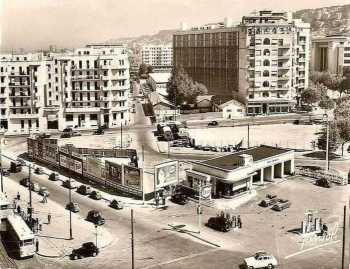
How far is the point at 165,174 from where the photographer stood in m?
54.3

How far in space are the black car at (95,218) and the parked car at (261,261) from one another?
46.7ft

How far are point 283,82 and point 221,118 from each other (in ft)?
49.1

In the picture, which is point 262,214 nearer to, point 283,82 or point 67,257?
point 67,257

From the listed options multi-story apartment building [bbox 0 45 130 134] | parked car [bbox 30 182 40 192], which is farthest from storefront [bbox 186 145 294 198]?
multi-story apartment building [bbox 0 45 130 134]

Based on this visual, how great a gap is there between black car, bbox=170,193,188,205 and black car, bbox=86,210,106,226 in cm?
823

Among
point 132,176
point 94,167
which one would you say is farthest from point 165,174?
point 94,167

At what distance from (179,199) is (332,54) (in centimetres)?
11345

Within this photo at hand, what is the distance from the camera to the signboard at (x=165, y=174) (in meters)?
53.3

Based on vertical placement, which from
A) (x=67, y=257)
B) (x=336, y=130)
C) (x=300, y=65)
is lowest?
(x=67, y=257)

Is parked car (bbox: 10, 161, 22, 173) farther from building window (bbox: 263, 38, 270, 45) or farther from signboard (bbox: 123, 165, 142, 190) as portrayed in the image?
building window (bbox: 263, 38, 270, 45)

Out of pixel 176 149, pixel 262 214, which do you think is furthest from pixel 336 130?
pixel 262 214

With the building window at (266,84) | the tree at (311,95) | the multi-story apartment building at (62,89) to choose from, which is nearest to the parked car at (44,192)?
the multi-story apartment building at (62,89)

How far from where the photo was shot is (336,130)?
70.4m

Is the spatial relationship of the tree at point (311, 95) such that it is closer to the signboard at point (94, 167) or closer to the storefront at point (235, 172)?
the storefront at point (235, 172)
